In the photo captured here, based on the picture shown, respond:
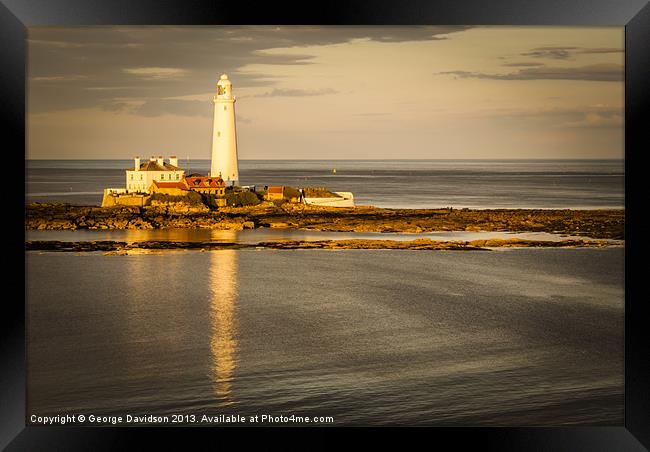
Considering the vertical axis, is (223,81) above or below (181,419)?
above

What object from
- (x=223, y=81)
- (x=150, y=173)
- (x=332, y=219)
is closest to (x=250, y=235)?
(x=332, y=219)

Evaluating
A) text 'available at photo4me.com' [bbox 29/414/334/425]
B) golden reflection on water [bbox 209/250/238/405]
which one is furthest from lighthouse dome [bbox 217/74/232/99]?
text 'available at photo4me.com' [bbox 29/414/334/425]

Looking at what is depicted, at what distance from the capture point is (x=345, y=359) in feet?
24.1

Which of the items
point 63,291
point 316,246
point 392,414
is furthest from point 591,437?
point 63,291

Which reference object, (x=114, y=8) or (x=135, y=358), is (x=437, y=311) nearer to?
(x=135, y=358)

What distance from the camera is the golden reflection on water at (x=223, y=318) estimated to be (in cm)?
691

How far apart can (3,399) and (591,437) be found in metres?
3.84

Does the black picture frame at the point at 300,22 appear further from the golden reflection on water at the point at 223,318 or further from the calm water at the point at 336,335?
the golden reflection on water at the point at 223,318

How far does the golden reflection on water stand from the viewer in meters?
6.91

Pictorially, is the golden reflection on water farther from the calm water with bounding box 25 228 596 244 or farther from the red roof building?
the red roof building

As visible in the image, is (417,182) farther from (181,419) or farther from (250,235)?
(181,419)

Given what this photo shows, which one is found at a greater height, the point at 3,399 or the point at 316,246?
the point at 316,246

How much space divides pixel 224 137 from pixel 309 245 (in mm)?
1861

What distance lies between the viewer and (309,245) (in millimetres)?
9859
